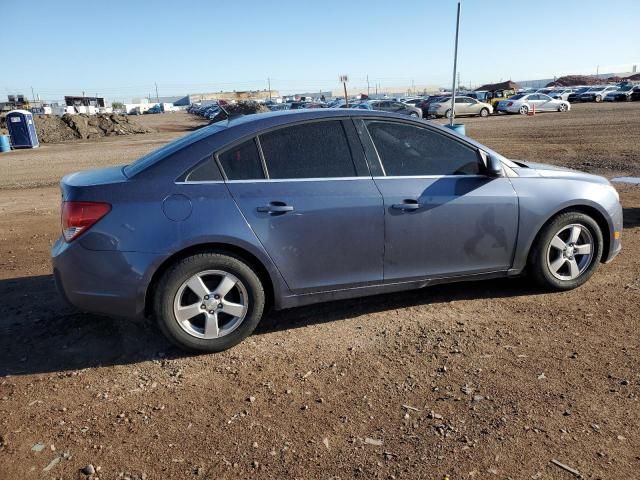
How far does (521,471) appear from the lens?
8.25 ft

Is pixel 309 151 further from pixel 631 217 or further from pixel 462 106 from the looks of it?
pixel 462 106

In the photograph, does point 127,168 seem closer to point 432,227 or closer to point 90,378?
point 90,378

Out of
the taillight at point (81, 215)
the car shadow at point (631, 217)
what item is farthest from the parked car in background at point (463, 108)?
the taillight at point (81, 215)

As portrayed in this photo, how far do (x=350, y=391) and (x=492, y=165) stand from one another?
215cm

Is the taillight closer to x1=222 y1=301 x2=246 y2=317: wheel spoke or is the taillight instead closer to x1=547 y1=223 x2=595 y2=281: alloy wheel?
x1=222 y1=301 x2=246 y2=317: wheel spoke

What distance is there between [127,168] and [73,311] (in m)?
1.39

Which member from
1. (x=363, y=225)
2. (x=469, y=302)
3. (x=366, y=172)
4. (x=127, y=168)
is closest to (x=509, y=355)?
(x=469, y=302)

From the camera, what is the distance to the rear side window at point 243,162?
3.76 m

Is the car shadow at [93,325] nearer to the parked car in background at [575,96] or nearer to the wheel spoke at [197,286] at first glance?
the wheel spoke at [197,286]

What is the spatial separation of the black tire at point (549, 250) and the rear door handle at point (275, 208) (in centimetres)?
220

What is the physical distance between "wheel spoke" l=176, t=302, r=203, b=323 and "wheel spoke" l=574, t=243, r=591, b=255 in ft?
10.7

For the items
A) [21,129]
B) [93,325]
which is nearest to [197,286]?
[93,325]

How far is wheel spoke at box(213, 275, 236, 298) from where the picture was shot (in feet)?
12.0

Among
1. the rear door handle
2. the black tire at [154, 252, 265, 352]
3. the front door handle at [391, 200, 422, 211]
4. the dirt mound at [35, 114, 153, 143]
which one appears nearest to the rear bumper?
the black tire at [154, 252, 265, 352]
